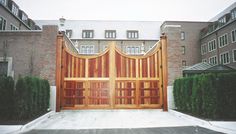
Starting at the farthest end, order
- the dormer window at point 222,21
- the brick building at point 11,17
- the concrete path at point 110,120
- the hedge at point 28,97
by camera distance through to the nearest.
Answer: the dormer window at point 222,21
the brick building at point 11,17
the hedge at point 28,97
the concrete path at point 110,120

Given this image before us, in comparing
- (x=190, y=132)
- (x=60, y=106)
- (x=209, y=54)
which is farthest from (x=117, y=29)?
(x=190, y=132)

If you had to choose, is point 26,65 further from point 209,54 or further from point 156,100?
point 209,54

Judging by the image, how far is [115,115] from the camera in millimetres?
8641

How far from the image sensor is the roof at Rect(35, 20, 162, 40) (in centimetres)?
4422

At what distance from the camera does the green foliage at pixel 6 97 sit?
294 inches

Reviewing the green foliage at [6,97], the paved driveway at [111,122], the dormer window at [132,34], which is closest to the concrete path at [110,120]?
the paved driveway at [111,122]

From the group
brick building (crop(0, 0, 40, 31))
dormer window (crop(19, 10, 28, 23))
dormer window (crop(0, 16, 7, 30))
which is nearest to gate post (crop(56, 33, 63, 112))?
brick building (crop(0, 0, 40, 31))

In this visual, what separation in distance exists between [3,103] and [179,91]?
273 inches

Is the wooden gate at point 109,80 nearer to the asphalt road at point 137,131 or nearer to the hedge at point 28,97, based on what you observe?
the hedge at point 28,97

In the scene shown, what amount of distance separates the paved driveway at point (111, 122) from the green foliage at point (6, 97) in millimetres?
1282

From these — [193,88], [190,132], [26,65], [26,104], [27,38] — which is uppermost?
[27,38]

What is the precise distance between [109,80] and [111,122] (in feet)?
8.35

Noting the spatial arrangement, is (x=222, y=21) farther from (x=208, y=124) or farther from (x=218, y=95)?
(x=208, y=124)

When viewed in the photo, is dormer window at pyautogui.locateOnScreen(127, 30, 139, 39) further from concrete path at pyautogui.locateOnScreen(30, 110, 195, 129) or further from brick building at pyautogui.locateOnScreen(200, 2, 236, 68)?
concrete path at pyautogui.locateOnScreen(30, 110, 195, 129)
